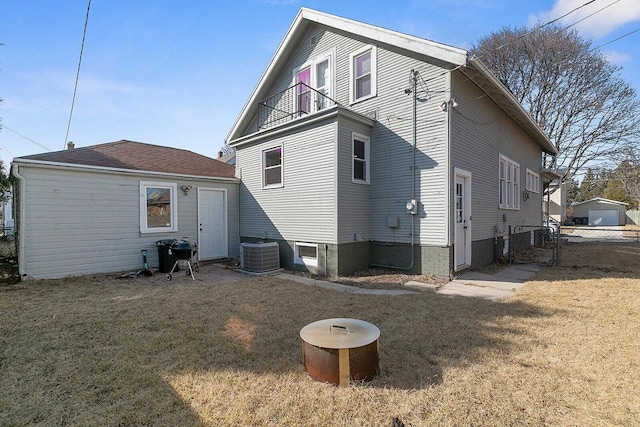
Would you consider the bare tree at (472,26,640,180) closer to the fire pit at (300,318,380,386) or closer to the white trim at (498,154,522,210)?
the white trim at (498,154,522,210)

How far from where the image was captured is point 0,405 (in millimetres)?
2543

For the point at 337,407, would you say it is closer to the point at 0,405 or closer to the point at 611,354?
the point at 0,405

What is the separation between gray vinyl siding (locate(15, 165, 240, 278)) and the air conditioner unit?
2.47 meters

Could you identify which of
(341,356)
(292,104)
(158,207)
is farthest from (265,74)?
(341,356)

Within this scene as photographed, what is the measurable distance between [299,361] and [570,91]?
2398 cm

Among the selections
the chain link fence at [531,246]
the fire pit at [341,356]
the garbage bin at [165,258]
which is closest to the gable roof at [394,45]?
the chain link fence at [531,246]

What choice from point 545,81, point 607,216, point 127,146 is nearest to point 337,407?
point 127,146

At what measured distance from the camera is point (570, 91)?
62.5 feet

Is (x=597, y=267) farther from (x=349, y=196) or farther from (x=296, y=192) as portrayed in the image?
(x=296, y=192)

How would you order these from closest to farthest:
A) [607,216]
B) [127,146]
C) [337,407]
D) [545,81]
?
[337,407] → [127,146] → [545,81] → [607,216]

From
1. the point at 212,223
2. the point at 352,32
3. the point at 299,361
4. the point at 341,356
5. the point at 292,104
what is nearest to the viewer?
the point at 341,356

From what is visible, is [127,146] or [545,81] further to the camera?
[545,81]

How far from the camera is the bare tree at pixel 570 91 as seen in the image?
59.3ft

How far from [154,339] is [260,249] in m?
4.62
